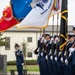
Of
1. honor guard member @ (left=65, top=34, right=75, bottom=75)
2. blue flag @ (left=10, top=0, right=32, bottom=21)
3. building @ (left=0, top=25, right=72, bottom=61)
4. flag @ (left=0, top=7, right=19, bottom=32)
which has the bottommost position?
building @ (left=0, top=25, right=72, bottom=61)

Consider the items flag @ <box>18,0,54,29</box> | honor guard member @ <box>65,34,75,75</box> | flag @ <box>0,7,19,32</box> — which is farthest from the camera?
flag @ <box>0,7,19,32</box>

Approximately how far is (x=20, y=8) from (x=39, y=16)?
128cm

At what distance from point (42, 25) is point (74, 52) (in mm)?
2112

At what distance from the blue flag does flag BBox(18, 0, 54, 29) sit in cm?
59

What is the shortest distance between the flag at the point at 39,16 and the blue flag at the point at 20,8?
1.94 feet

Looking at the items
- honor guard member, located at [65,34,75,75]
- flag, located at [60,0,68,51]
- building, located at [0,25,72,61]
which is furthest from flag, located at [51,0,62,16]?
building, located at [0,25,72,61]

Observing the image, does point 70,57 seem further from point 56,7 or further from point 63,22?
point 56,7

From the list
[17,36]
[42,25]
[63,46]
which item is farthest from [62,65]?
[17,36]

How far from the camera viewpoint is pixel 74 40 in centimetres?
1367

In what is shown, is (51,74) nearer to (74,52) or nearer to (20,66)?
(74,52)

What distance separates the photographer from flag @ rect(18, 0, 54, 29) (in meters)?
15.1

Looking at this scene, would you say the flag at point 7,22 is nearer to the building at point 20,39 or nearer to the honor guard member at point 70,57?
the honor guard member at point 70,57

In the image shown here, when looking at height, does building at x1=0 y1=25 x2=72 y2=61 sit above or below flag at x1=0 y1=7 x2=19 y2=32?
below

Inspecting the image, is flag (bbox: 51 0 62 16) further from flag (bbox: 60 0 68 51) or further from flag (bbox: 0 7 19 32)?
flag (bbox: 0 7 19 32)
